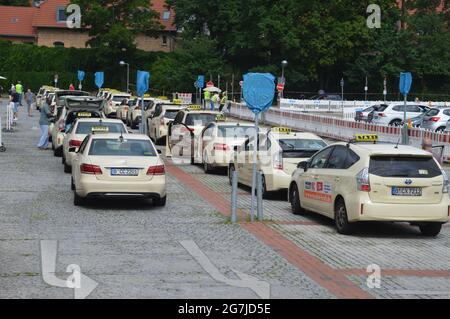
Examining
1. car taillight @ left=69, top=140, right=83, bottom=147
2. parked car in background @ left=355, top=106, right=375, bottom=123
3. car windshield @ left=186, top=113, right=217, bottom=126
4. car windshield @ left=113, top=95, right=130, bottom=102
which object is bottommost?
parked car in background @ left=355, top=106, right=375, bottom=123

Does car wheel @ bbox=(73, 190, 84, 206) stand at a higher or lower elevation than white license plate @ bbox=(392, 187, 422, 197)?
lower

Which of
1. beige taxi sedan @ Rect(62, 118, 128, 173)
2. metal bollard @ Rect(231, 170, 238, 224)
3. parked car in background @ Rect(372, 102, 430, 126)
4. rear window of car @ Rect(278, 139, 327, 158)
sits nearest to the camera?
metal bollard @ Rect(231, 170, 238, 224)

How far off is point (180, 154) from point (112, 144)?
11822mm

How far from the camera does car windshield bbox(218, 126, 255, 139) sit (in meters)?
25.1

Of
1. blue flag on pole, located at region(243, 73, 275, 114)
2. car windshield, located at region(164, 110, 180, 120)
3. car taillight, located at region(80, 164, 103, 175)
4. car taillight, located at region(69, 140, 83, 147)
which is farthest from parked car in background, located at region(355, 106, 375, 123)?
car taillight, located at region(80, 164, 103, 175)

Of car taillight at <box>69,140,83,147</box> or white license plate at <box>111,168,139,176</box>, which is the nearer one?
white license plate at <box>111,168,139,176</box>

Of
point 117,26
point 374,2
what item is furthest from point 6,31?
point 374,2

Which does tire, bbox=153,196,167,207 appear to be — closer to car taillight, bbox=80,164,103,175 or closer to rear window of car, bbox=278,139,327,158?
car taillight, bbox=80,164,103,175

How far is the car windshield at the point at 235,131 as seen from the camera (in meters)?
25.1

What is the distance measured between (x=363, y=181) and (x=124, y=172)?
495cm

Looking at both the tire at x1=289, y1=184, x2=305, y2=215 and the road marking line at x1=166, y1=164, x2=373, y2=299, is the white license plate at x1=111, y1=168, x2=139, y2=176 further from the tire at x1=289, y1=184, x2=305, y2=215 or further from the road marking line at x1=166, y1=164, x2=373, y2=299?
the tire at x1=289, y1=184, x2=305, y2=215

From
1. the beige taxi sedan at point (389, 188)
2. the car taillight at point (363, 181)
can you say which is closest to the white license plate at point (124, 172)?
the beige taxi sedan at point (389, 188)

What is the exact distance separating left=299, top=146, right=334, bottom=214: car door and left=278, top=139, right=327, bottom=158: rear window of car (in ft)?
8.31

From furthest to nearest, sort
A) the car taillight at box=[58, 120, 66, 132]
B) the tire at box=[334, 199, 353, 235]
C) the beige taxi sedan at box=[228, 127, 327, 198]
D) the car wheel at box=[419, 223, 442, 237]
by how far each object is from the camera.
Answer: the car taillight at box=[58, 120, 66, 132], the beige taxi sedan at box=[228, 127, 327, 198], the car wheel at box=[419, 223, 442, 237], the tire at box=[334, 199, 353, 235]
